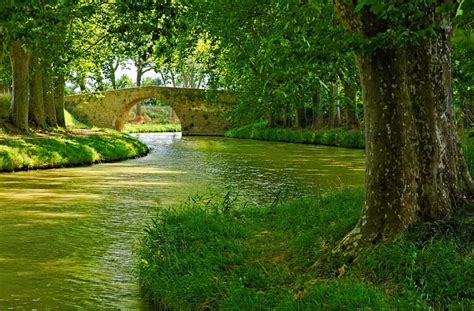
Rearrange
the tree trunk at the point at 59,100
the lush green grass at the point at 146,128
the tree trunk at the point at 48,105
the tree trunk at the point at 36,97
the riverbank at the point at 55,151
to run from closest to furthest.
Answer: the riverbank at the point at 55,151 < the tree trunk at the point at 36,97 < the tree trunk at the point at 48,105 < the tree trunk at the point at 59,100 < the lush green grass at the point at 146,128

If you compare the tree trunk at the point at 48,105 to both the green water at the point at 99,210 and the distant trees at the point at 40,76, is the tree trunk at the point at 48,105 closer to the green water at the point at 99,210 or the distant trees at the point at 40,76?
the distant trees at the point at 40,76

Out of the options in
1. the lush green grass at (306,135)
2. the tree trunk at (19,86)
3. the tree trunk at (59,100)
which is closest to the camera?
the tree trunk at (19,86)

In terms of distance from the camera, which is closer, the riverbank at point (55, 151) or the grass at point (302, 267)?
the grass at point (302, 267)

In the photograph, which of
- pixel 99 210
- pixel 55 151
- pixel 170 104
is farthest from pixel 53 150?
pixel 170 104

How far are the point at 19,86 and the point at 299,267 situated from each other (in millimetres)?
17927

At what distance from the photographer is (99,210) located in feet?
35.7

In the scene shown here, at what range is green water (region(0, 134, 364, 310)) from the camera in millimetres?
6270

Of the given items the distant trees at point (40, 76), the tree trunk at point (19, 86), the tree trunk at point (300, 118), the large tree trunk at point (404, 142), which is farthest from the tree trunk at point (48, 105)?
the large tree trunk at point (404, 142)

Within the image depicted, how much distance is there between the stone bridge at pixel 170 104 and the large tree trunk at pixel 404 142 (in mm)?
45067

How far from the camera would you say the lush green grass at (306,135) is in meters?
29.4

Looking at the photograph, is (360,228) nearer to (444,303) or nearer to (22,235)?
(444,303)

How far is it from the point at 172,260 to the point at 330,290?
238 centimetres

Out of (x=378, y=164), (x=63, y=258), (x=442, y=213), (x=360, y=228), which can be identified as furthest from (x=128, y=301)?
(x=442, y=213)

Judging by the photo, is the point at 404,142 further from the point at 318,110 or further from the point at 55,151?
the point at 318,110
